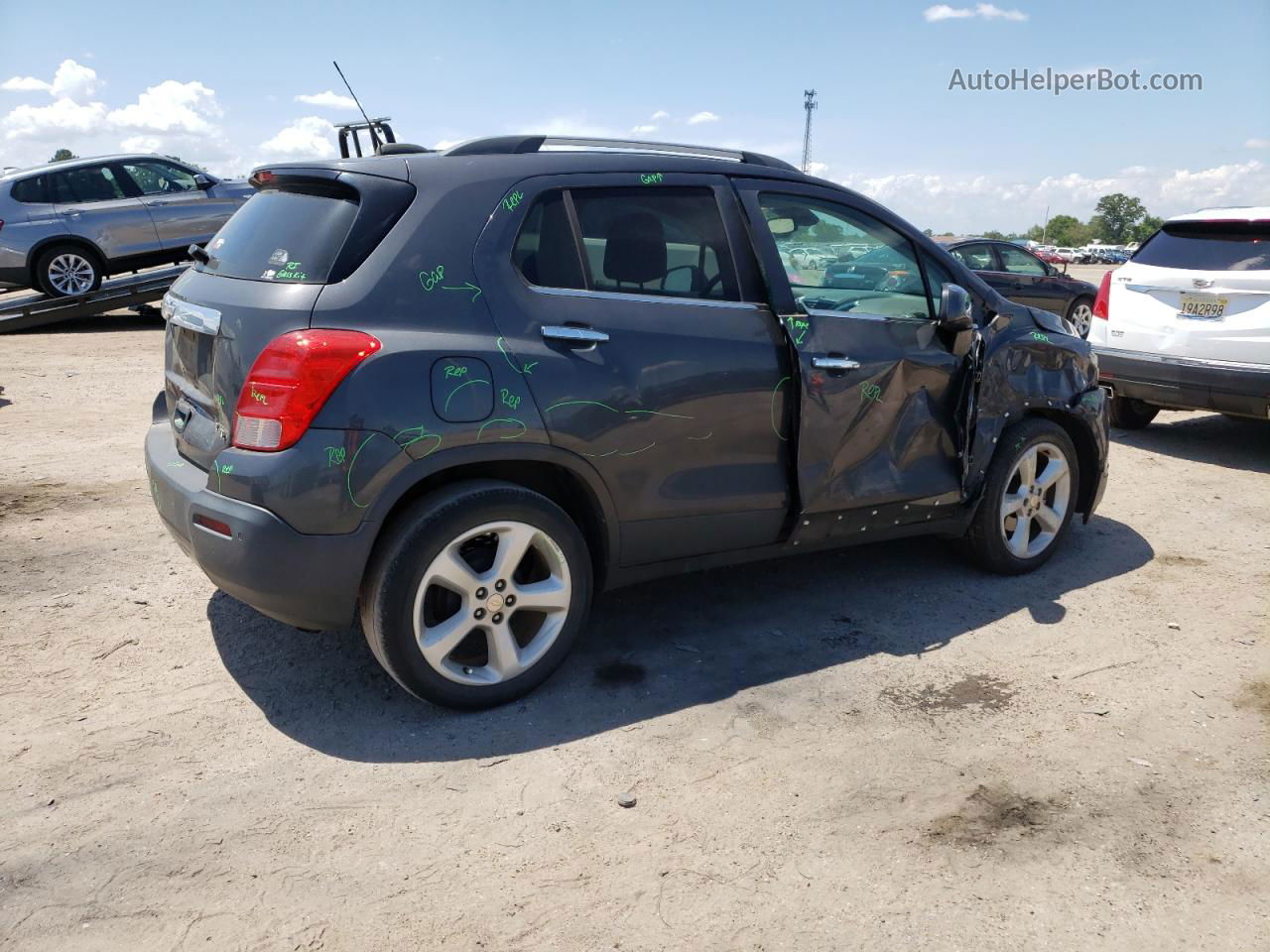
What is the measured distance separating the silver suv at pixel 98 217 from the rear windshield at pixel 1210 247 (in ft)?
36.1

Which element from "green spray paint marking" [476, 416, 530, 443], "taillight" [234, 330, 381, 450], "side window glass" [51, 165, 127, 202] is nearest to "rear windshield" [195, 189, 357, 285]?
"taillight" [234, 330, 381, 450]

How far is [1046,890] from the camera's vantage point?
2691mm

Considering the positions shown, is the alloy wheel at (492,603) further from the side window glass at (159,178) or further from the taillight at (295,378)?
the side window glass at (159,178)

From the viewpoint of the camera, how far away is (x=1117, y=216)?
5463 inches

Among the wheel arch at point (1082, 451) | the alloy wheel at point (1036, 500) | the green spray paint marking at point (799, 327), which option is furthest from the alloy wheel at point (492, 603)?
the wheel arch at point (1082, 451)

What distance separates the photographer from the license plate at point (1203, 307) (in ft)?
23.5

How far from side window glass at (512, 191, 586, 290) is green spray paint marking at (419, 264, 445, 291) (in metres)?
0.26

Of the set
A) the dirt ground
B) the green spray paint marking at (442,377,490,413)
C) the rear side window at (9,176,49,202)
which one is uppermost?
the rear side window at (9,176,49,202)

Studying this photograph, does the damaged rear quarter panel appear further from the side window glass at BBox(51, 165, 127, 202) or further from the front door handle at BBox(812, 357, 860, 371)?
the side window glass at BBox(51, 165, 127, 202)

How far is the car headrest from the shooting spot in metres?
3.64

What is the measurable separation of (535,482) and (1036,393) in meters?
2.58

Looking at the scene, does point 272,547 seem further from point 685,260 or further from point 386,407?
point 685,260

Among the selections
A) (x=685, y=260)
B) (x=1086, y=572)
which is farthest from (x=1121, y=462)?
(x=685, y=260)

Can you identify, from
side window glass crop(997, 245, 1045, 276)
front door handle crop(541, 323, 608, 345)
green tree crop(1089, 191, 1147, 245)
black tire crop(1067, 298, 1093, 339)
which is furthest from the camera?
green tree crop(1089, 191, 1147, 245)
